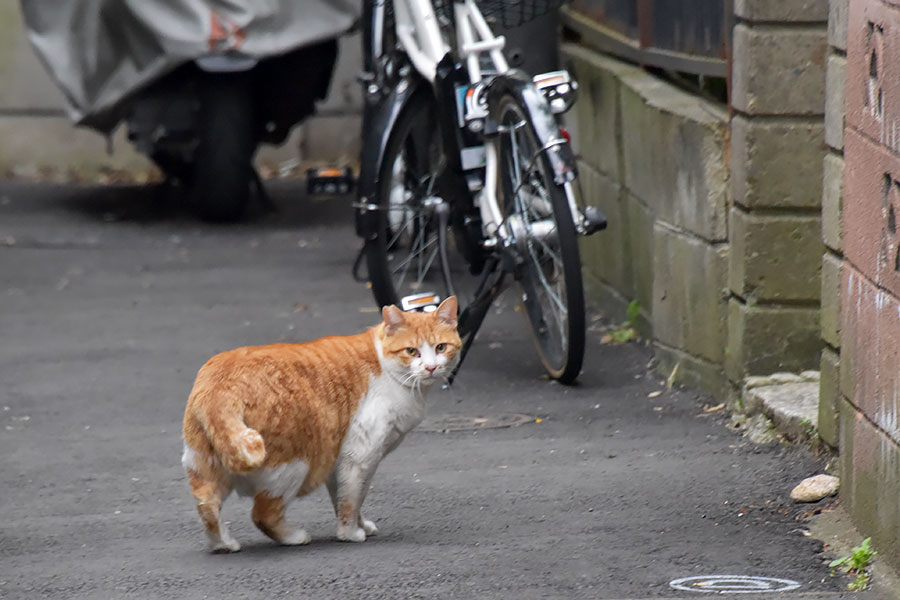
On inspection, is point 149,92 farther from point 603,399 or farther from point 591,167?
point 603,399

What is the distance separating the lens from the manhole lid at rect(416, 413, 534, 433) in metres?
5.35

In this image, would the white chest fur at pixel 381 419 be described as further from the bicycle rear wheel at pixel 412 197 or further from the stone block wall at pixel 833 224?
the bicycle rear wheel at pixel 412 197

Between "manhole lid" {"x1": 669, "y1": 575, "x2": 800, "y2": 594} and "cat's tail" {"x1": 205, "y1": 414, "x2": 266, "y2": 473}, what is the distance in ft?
3.54

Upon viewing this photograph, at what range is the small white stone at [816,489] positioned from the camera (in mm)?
4145

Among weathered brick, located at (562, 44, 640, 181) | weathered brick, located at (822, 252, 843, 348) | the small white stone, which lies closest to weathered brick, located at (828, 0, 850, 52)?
weathered brick, located at (822, 252, 843, 348)

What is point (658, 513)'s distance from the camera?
13.6 ft

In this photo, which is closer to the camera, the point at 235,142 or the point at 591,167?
the point at 591,167

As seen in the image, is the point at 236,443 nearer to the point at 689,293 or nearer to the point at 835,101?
the point at 835,101

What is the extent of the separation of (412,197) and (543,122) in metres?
1.34

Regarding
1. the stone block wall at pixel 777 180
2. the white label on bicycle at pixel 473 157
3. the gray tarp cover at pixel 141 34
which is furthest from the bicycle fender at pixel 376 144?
the gray tarp cover at pixel 141 34

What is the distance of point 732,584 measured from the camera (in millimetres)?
3504

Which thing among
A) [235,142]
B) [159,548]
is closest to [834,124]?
[159,548]

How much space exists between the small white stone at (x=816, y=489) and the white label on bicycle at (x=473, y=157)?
2.14 m

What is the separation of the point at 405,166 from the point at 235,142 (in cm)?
303
